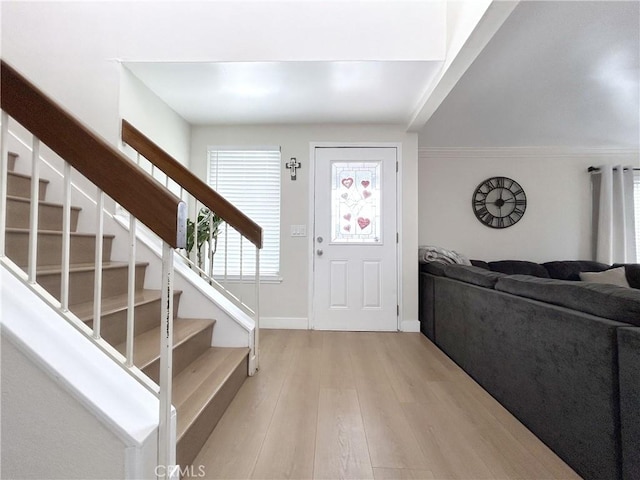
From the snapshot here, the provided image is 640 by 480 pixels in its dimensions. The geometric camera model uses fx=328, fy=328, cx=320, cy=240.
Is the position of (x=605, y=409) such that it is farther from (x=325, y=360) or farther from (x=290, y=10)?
(x=290, y=10)

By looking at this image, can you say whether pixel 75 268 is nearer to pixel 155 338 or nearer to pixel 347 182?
pixel 155 338

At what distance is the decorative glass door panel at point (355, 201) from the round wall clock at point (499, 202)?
1798 mm

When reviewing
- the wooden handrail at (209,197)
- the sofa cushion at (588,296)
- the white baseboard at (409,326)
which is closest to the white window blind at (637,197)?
the white baseboard at (409,326)

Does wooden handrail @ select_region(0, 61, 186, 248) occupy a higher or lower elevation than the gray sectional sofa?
higher

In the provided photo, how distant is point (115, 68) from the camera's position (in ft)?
8.29

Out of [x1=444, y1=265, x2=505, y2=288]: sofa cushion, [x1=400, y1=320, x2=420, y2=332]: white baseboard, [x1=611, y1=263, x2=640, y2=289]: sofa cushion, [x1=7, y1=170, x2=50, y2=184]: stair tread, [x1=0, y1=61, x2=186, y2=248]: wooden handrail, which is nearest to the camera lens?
[x1=0, y1=61, x2=186, y2=248]: wooden handrail

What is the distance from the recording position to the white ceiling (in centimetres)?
256

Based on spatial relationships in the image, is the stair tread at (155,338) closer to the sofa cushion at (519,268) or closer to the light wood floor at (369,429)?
the light wood floor at (369,429)

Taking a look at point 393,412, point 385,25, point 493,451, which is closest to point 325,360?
point 393,412

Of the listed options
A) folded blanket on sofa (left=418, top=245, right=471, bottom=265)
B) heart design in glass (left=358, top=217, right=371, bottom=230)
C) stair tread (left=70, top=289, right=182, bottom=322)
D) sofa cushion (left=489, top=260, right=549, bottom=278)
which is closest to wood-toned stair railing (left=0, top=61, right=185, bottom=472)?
stair tread (left=70, top=289, right=182, bottom=322)

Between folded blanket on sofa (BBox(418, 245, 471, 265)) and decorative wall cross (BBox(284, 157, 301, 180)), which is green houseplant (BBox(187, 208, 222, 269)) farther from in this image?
folded blanket on sofa (BBox(418, 245, 471, 265))

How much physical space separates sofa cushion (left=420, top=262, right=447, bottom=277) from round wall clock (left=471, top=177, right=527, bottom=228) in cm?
156

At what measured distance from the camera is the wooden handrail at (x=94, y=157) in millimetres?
963

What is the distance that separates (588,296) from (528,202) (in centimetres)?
378
